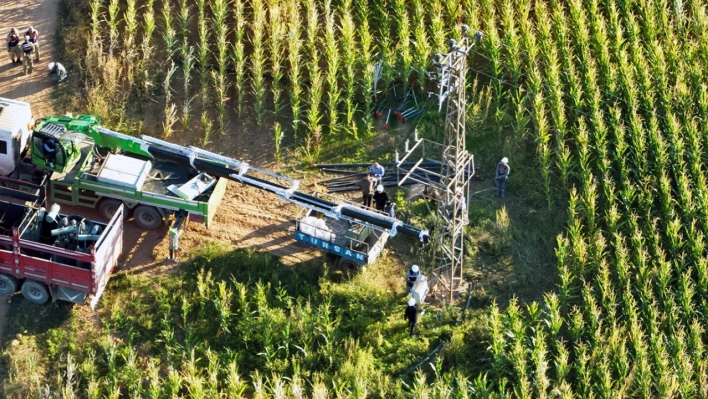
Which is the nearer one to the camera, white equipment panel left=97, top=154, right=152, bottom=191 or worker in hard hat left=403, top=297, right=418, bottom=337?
worker in hard hat left=403, top=297, right=418, bottom=337

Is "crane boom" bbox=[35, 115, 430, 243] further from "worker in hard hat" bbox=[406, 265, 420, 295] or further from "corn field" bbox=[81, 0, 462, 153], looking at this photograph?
"corn field" bbox=[81, 0, 462, 153]

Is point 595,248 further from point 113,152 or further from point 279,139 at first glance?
point 113,152

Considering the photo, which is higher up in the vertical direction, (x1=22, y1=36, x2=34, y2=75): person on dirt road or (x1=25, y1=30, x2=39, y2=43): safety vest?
(x1=25, y1=30, x2=39, y2=43): safety vest

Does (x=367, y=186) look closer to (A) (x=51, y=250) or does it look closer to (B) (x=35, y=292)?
(A) (x=51, y=250)

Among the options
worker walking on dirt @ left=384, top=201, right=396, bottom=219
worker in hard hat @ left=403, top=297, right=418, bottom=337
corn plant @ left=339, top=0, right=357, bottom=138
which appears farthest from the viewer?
corn plant @ left=339, top=0, right=357, bottom=138

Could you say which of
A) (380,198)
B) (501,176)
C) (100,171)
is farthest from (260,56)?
(501,176)

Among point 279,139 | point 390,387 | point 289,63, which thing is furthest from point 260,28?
point 390,387

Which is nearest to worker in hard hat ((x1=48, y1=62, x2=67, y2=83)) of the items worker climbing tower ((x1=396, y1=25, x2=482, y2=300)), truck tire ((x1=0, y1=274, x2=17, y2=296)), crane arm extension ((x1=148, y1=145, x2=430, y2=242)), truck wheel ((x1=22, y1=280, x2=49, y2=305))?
crane arm extension ((x1=148, y1=145, x2=430, y2=242))
